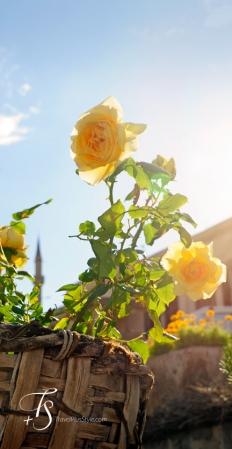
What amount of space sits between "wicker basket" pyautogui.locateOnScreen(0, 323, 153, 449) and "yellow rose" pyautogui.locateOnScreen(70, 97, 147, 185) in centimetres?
27

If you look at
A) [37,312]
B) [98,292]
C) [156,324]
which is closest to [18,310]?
[37,312]


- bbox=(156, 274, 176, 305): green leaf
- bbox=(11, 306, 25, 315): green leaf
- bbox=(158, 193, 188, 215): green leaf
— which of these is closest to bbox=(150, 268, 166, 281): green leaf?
bbox=(156, 274, 176, 305): green leaf

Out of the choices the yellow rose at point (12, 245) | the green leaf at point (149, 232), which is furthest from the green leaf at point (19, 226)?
the green leaf at point (149, 232)

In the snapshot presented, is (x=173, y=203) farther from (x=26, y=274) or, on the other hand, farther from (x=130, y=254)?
(x=26, y=274)

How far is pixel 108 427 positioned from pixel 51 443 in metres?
0.09

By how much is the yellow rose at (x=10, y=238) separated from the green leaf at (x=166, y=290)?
302 mm

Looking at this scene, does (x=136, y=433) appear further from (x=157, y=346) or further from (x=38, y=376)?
(x=157, y=346)

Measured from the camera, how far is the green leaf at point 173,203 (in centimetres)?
81

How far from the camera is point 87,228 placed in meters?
0.86

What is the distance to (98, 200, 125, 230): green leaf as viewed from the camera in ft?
2.64

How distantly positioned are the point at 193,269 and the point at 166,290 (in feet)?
0.20

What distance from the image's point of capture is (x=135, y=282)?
86cm

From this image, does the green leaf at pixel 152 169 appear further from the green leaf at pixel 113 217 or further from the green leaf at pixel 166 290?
the green leaf at pixel 166 290

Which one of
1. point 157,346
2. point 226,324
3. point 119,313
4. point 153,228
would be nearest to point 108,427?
point 119,313
